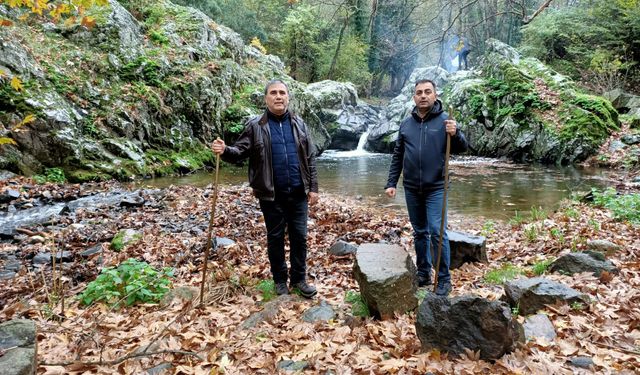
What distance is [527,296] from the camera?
12.6 ft

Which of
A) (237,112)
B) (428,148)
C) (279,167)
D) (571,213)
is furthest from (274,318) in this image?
(237,112)

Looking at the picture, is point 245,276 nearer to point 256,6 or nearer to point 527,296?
point 527,296

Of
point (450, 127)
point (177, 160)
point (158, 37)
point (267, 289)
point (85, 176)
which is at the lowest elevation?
point (267, 289)

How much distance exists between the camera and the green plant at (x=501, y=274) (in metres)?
4.94

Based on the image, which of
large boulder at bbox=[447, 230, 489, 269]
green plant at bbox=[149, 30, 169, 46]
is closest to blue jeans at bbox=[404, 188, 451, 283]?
large boulder at bbox=[447, 230, 489, 269]

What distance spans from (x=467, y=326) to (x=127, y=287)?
343cm

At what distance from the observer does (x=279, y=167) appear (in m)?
4.21

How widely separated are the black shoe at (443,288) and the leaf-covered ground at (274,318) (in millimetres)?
218

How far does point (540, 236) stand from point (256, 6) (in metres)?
32.2

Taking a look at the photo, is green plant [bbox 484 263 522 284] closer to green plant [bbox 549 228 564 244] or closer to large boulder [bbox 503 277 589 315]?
large boulder [bbox 503 277 589 315]

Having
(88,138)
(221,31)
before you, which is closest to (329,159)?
(221,31)

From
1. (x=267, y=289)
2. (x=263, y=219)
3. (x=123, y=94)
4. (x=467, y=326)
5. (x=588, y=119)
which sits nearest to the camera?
(x=467, y=326)

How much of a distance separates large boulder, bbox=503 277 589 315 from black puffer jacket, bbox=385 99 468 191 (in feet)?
4.18

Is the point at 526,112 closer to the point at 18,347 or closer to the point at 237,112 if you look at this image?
the point at 237,112
